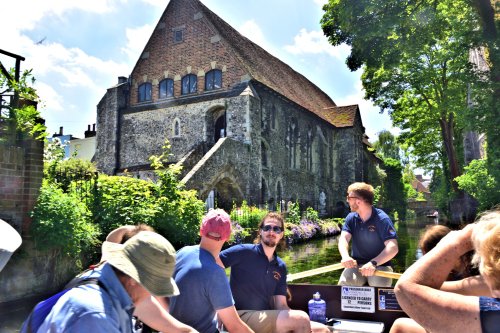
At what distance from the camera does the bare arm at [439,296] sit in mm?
1815

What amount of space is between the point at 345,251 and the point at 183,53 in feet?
74.0

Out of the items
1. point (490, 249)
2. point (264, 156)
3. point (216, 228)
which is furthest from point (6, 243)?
point (264, 156)

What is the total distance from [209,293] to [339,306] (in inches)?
72.8

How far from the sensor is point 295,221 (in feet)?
75.2

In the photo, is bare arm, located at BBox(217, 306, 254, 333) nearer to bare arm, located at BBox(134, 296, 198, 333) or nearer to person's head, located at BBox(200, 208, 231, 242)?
bare arm, located at BBox(134, 296, 198, 333)

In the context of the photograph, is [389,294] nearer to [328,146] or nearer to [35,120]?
[35,120]

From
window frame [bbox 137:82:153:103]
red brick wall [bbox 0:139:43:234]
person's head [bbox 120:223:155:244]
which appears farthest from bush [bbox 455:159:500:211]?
window frame [bbox 137:82:153:103]

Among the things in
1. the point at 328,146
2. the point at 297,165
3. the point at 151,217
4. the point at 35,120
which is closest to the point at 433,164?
the point at 328,146

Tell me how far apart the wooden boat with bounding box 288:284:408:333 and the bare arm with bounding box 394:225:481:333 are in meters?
2.53

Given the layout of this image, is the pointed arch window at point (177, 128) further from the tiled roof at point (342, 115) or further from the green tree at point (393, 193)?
the green tree at point (393, 193)

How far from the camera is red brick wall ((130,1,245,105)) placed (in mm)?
24547

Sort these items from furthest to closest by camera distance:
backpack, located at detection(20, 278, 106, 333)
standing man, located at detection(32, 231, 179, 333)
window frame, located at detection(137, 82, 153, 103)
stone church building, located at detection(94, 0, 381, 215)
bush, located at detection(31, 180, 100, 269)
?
window frame, located at detection(137, 82, 153, 103)
stone church building, located at detection(94, 0, 381, 215)
bush, located at detection(31, 180, 100, 269)
backpack, located at detection(20, 278, 106, 333)
standing man, located at detection(32, 231, 179, 333)

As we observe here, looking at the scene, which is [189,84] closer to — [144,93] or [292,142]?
[144,93]

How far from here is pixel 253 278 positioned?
4.31 m
